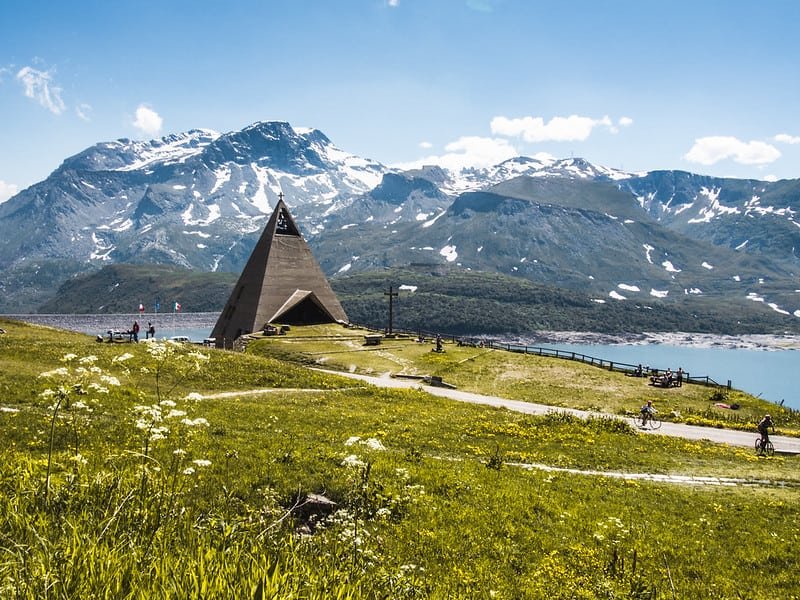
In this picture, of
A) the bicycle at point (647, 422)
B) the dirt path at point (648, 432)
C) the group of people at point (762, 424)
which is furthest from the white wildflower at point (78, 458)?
the bicycle at point (647, 422)

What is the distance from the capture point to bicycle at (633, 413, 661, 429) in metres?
36.2

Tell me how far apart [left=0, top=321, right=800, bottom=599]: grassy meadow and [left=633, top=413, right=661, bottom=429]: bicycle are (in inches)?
195

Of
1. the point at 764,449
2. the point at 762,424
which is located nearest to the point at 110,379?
the point at 764,449

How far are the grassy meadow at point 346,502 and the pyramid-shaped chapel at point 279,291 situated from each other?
131 ft

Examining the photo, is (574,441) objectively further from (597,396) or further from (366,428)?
(597,396)

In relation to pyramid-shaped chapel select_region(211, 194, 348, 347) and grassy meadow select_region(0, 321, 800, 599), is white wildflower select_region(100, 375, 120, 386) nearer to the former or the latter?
grassy meadow select_region(0, 321, 800, 599)

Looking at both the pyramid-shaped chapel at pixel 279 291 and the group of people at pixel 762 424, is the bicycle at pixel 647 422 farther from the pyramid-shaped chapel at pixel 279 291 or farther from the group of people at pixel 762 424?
the pyramid-shaped chapel at pixel 279 291

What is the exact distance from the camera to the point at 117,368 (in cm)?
3092

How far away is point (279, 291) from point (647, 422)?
5067cm

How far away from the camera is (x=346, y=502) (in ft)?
41.9

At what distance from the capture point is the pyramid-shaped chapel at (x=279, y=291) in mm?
72125

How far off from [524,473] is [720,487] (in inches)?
299

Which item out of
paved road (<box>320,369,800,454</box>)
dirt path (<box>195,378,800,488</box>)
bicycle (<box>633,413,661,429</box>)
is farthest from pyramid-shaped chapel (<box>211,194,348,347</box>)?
bicycle (<box>633,413,661,429</box>)

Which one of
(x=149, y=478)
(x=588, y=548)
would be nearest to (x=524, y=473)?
(x=588, y=548)
